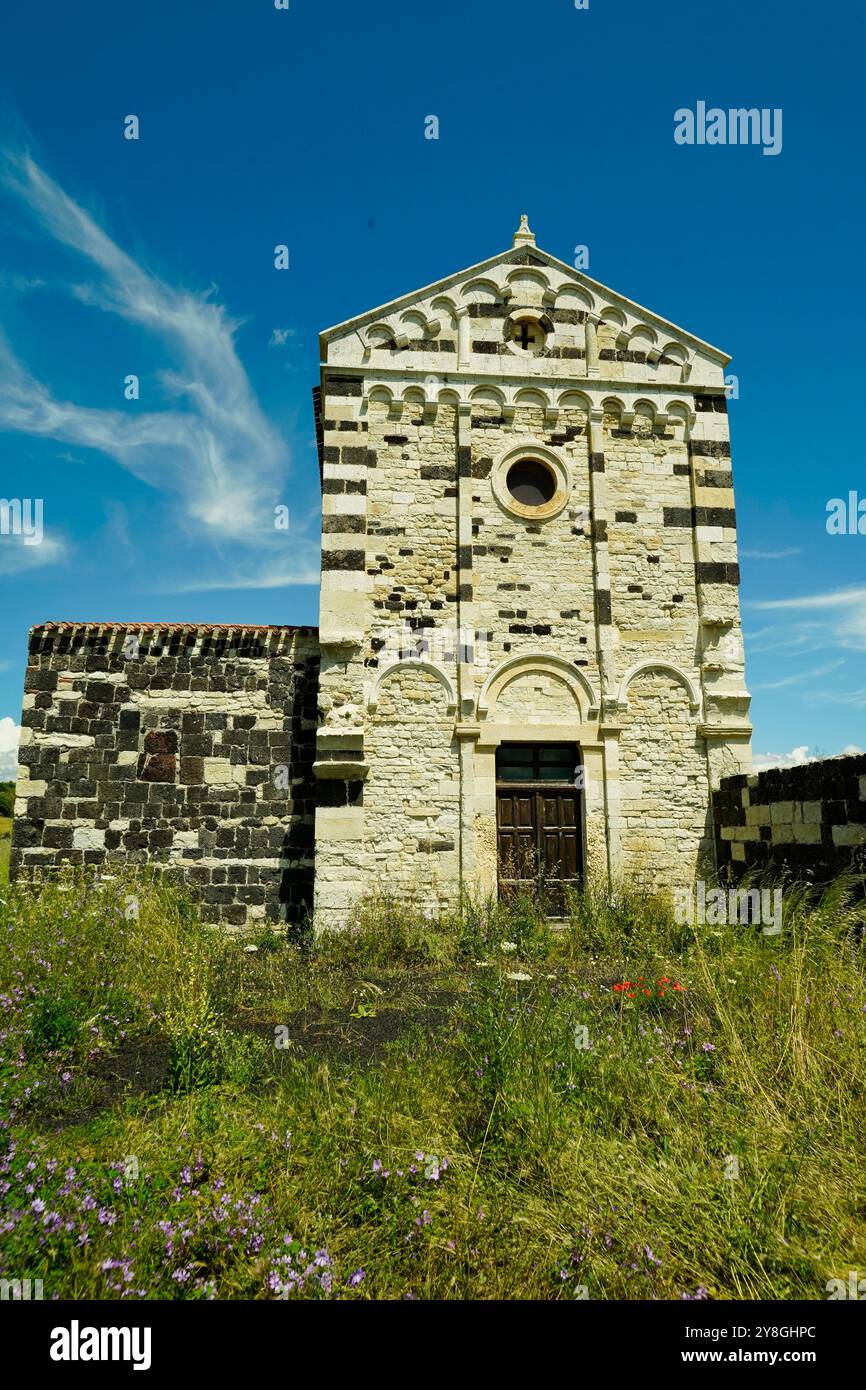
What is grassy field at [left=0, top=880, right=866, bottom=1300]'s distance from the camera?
2.88 meters

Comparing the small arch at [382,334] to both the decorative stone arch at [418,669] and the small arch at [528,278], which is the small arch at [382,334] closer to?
the small arch at [528,278]

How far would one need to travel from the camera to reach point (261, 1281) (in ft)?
9.29

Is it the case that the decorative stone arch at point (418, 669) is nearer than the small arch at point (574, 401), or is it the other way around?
the decorative stone arch at point (418, 669)

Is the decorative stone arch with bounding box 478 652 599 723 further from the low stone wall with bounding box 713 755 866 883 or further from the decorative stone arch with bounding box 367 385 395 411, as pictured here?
the decorative stone arch with bounding box 367 385 395 411

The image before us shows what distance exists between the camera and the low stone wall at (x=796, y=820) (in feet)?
24.3

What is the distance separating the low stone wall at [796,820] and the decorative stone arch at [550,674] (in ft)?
7.05

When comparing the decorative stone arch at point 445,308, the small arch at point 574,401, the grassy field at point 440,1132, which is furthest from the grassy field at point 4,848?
the small arch at point 574,401

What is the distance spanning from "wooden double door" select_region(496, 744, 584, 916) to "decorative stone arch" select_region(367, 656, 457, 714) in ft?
3.29

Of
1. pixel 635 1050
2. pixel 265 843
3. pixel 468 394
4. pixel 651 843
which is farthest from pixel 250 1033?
pixel 468 394

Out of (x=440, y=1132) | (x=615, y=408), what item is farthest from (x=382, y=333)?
(x=440, y=1132)

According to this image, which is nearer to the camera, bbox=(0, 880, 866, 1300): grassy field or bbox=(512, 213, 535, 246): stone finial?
bbox=(0, 880, 866, 1300): grassy field

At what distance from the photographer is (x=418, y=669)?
33.9 ft

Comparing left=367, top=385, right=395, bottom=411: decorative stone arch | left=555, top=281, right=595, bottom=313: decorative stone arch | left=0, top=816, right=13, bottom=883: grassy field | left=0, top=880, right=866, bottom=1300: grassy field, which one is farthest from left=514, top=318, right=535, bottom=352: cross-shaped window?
left=0, top=816, right=13, bottom=883: grassy field

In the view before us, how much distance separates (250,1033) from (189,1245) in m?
2.76
